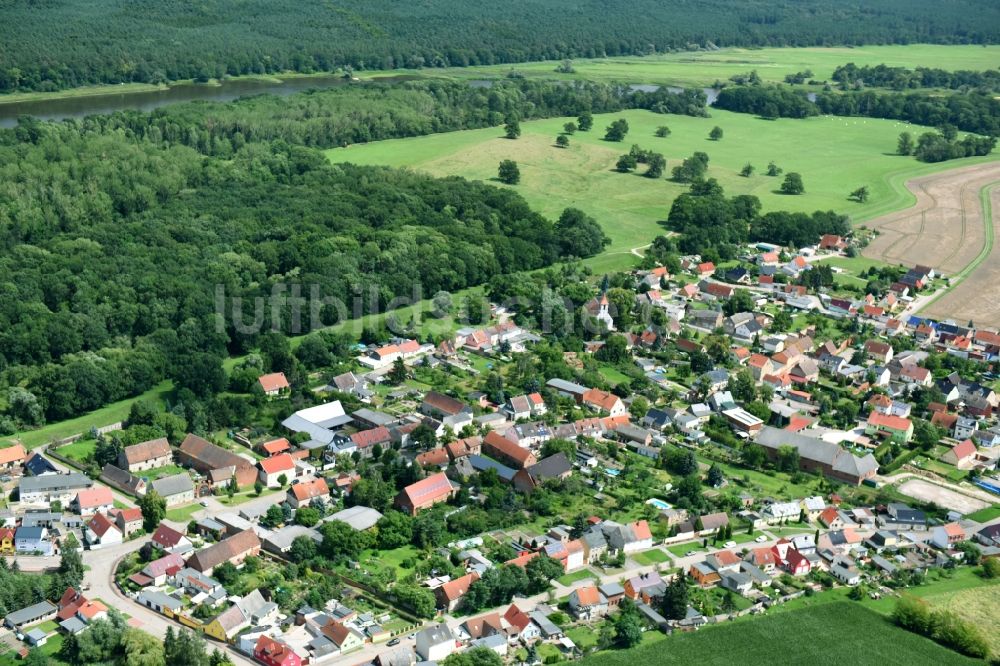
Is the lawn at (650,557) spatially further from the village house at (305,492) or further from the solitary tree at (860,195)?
the solitary tree at (860,195)

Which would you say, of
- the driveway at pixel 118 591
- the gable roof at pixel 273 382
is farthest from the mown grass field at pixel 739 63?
the driveway at pixel 118 591

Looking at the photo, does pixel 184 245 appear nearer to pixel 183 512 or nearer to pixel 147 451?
pixel 147 451

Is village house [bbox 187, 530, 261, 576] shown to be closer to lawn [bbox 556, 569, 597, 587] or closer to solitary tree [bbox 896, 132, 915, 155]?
lawn [bbox 556, 569, 597, 587]

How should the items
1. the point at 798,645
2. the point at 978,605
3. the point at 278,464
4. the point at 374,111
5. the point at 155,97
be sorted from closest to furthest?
the point at 798,645 → the point at 978,605 → the point at 278,464 → the point at 374,111 → the point at 155,97

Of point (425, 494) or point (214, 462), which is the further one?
point (214, 462)

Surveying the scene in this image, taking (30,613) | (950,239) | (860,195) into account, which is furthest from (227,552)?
(860,195)

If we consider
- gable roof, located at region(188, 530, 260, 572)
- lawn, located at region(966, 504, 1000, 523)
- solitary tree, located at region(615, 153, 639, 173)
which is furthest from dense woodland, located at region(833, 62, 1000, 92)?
gable roof, located at region(188, 530, 260, 572)
